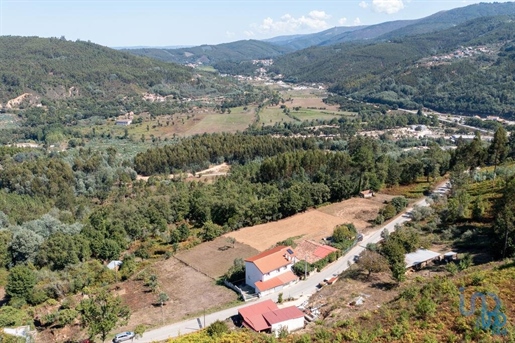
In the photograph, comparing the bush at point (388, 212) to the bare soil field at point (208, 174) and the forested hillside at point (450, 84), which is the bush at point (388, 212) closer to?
the bare soil field at point (208, 174)

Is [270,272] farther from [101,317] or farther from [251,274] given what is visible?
[101,317]

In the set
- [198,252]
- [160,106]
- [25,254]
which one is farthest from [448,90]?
[25,254]

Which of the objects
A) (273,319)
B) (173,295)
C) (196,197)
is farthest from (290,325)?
(196,197)

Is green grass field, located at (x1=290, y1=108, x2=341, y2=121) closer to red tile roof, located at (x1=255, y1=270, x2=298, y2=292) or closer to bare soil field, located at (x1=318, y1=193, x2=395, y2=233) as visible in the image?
bare soil field, located at (x1=318, y1=193, x2=395, y2=233)

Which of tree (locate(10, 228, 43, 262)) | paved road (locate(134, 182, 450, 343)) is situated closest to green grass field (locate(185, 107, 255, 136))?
tree (locate(10, 228, 43, 262))

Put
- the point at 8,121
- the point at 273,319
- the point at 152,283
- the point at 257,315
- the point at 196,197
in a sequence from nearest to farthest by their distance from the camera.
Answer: the point at 273,319, the point at 257,315, the point at 152,283, the point at 196,197, the point at 8,121
